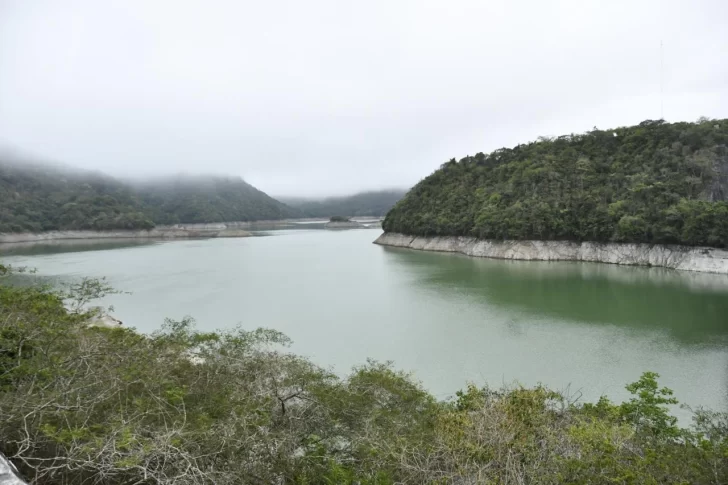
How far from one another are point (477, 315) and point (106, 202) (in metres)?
83.5

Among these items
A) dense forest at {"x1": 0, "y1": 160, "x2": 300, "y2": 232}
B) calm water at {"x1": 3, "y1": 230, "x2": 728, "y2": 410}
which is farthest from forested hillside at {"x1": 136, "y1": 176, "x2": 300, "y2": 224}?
calm water at {"x1": 3, "y1": 230, "x2": 728, "y2": 410}

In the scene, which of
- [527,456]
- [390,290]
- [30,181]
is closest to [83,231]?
[30,181]

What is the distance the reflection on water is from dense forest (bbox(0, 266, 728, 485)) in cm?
1153

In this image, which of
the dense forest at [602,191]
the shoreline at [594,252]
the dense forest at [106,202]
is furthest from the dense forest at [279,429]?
the dense forest at [106,202]

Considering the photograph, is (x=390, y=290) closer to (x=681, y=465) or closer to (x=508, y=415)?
(x=508, y=415)

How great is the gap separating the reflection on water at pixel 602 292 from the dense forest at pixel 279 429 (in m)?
11.5

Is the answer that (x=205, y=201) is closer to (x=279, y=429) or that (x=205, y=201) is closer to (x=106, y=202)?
(x=106, y=202)

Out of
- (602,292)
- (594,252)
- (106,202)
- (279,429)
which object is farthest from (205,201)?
(279,429)

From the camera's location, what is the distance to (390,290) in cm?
2453

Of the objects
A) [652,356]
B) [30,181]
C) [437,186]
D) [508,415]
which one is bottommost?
[652,356]

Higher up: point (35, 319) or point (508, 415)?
point (35, 319)

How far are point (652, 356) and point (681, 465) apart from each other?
9.46 meters

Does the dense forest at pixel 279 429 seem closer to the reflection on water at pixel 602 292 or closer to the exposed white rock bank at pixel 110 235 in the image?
the reflection on water at pixel 602 292

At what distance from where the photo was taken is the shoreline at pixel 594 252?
27.5 m
